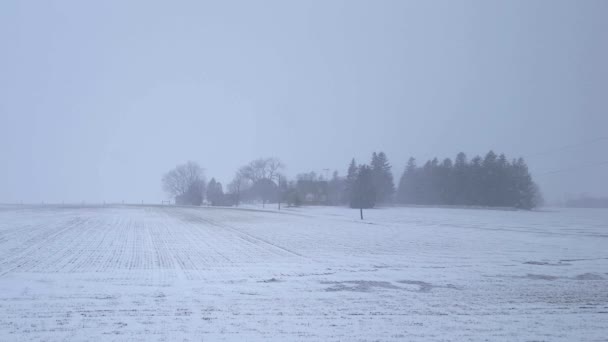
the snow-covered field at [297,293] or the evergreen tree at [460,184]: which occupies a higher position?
the evergreen tree at [460,184]

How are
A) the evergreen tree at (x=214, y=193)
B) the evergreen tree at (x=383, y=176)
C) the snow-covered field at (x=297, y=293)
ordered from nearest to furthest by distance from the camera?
1. the snow-covered field at (x=297, y=293)
2. the evergreen tree at (x=383, y=176)
3. the evergreen tree at (x=214, y=193)

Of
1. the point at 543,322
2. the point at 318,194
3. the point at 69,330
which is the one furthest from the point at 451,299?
the point at 318,194

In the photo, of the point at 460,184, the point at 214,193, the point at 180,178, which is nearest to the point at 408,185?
the point at 460,184

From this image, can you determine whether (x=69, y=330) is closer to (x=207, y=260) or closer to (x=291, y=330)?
(x=291, y=330)

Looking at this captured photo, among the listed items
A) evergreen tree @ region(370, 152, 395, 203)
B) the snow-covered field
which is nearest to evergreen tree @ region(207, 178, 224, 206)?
evergreen tree @ region(370, 152, 395, 203)

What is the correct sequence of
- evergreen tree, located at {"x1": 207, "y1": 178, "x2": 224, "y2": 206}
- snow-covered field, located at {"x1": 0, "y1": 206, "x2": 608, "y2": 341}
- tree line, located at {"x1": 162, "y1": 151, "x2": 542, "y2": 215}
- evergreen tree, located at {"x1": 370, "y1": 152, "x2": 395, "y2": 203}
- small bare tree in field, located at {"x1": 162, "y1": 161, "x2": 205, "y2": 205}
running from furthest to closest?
small bare tree in field, located at {"x1": 162, "y1": 161, "x2": 205, "y2": 205} → evergreen tree, located at {"x1": 207, "y1": 178, "x2": 224, "y2": 206} → evergreen tree, located at {"x1": 370, "y1": 152, "x2": 395, "y2": 203} → tree line, located at {"x1": 162, "y1": 151, "x2": 542, "y2": 215} → snow-covered field, located at {"x1": 0, "y1": 206, "x2": 608, "y2": 341}

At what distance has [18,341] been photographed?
25.9 ft

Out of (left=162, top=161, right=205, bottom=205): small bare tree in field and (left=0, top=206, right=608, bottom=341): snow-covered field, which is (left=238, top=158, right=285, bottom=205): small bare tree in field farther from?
(left=0, top=206, right=608, bottom=341): snow-covered field

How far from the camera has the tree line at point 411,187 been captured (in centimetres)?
8738

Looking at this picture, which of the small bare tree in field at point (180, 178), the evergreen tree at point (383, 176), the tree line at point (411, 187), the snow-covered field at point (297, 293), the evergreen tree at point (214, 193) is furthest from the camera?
the small bare tree in field at point (180, 178)

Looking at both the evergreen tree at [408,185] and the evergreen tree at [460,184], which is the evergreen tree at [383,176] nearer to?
the evergreen tree at [408,185]

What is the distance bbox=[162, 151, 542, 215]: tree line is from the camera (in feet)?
287

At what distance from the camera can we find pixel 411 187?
358ft

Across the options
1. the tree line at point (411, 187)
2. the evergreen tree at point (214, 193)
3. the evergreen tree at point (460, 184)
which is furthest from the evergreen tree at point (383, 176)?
the evergreen tree at point (214, 193)
